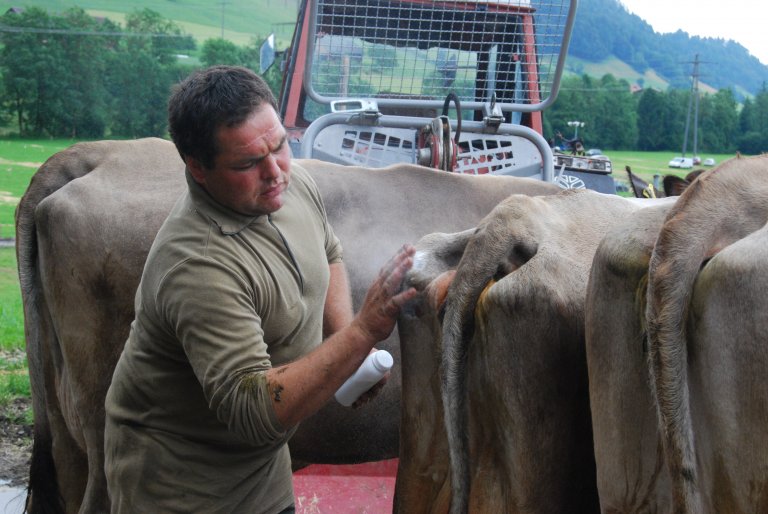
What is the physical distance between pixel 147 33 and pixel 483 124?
91.8ft

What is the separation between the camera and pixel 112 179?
3.25 metres

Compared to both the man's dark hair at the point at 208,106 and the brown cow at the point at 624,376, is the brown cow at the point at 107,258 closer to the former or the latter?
the man's dark hair at the point at 208,106

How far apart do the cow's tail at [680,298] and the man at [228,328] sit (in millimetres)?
640

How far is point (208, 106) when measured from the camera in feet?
6.66

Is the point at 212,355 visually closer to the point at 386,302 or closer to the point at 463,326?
the point at 386,302

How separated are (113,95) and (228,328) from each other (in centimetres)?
2432

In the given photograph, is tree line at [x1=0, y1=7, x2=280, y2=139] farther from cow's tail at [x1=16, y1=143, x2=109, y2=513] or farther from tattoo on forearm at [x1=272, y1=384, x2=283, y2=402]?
tattoo on forearm at [x1=272, y1=384, x2=283, y2=402]

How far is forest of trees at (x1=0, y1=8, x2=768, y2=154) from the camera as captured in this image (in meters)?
22.0

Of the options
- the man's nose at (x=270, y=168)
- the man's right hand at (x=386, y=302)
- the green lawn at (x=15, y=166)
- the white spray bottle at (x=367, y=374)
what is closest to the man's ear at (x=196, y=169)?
the man's nose at (x=270, y=168)

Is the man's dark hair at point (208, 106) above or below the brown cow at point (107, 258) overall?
above

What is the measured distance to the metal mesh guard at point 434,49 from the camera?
488cm

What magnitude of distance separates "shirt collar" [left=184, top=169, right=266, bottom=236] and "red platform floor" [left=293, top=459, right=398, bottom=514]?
228 cm

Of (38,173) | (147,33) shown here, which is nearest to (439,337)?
(38,173)

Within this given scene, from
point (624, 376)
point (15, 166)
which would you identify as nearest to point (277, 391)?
point (624, 376)
